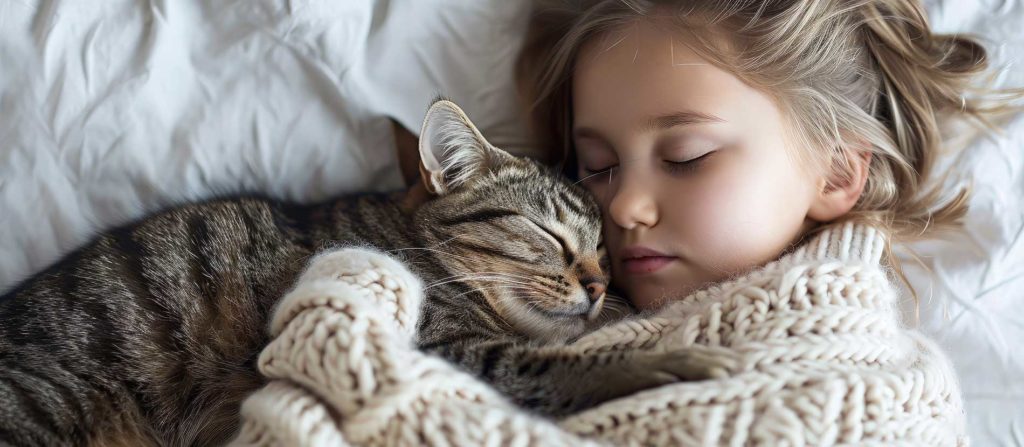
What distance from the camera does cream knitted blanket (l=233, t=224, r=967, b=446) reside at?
2.78 ft

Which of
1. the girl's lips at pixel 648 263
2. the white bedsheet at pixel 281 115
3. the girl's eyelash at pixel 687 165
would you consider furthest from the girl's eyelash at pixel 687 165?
the white bedsheet at pixel 281 115

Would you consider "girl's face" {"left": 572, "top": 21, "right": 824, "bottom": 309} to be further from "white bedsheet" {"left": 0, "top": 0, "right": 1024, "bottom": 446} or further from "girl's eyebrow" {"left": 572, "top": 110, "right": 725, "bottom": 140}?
"white bedsheet" {"left": 0, "top": 0, "right": 1024, "bottom": 446}

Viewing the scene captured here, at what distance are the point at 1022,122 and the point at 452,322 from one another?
Result: 1.35 metres

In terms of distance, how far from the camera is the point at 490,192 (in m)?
1.37

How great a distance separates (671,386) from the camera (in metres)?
0.91

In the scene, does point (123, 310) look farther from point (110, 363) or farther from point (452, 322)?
point (452, 322)

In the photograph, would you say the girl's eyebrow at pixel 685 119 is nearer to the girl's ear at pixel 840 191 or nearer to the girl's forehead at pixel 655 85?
the girl's forehead at pixel 655 85

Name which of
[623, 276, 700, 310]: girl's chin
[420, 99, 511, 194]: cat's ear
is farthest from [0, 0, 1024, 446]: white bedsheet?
[623, 276, 700, 310]: girl's chin

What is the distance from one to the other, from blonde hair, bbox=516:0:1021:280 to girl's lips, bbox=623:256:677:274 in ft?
1.12

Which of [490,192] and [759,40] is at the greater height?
[759,40]

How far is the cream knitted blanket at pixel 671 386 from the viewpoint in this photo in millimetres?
849

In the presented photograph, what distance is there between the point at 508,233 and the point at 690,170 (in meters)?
0.35

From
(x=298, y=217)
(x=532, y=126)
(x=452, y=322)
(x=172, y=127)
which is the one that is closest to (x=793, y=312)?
(x=452, y=322)

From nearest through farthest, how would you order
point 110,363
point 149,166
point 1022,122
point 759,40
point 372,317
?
point 372,317 < point 110,363 < point 759,40 < point 149,166 < point 1022,122
